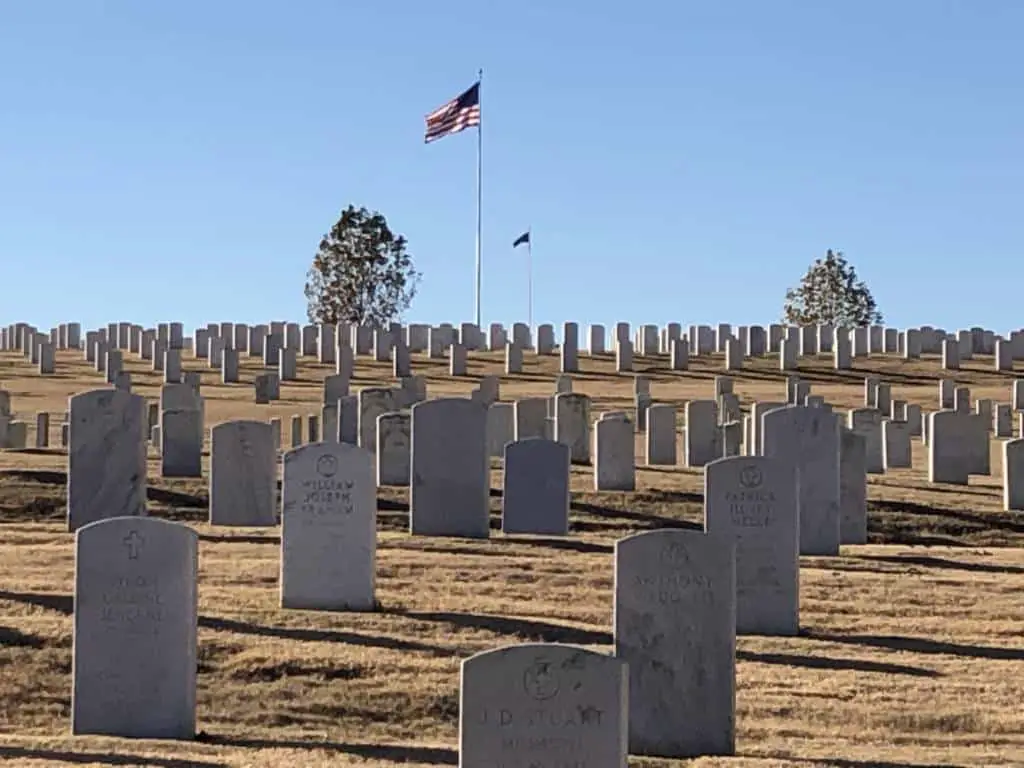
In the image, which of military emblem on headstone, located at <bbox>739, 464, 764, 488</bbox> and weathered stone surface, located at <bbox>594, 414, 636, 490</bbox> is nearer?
military emblem on headstone, located at <bbox>739, 464, 764, 488</bbox>

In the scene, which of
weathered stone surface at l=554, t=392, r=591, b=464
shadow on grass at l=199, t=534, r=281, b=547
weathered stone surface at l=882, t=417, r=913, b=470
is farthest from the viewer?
weathered stone surface at l=882, t=417, r=913, b=470

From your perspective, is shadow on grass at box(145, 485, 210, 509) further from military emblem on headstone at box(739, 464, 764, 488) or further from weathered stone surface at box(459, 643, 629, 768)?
weathered stone surface at box(459, 643, 629, 768)

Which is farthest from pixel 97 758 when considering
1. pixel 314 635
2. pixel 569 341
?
pixel 569 341

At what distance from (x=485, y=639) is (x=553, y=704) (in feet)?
20.9

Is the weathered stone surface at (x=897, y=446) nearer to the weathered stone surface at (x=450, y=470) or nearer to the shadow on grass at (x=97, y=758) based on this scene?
the weathered stone surface at (x=450, y=470)

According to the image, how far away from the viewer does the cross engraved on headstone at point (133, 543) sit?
14.1 meters

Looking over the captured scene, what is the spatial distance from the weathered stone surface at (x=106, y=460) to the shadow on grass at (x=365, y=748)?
9670 millimetres

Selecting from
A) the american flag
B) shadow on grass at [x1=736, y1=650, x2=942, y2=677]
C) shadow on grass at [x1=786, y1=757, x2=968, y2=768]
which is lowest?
shadow on grass at [x1=786, y1=757, x2=968, y2=768]

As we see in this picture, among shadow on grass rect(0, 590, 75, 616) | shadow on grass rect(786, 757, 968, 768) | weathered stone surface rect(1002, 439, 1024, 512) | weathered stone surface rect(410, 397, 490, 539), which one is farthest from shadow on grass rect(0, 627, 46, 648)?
weathered stone surface rect(1002, 439, 1024, 512)

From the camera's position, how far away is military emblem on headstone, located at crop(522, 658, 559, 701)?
35.2 ft

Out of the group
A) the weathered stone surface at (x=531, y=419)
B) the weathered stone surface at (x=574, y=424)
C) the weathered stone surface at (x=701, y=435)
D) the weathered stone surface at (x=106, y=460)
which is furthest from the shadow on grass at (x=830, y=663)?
the weathered stone surface at (x=701, y=435)

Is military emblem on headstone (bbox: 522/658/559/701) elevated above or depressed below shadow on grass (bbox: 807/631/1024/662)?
above

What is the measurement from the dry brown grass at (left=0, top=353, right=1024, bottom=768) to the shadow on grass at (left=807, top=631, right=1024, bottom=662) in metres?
0.04

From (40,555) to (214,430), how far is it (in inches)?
116
